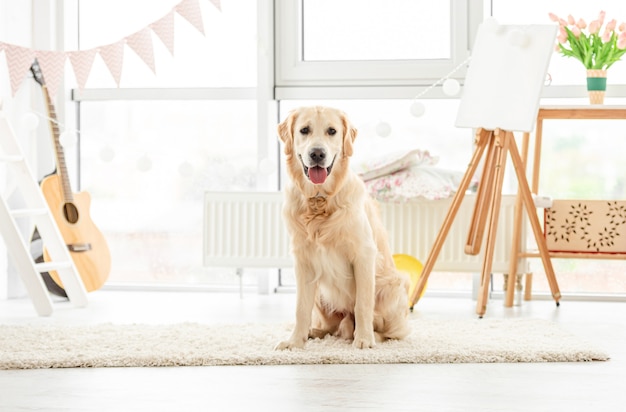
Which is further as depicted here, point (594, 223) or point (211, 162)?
point (211, 162)

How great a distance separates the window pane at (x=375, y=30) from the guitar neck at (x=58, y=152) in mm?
1296

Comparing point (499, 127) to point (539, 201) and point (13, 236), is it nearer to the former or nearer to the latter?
point (539, 201)

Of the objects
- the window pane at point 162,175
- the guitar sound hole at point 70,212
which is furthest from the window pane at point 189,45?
the guitar sound hole at point 70,212

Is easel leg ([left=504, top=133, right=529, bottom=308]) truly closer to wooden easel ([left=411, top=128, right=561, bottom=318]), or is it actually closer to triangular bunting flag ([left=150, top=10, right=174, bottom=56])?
wooden easel ([left=411, top=128, right=561, bottom=318])

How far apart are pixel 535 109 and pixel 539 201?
0.58m

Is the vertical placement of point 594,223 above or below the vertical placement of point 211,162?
below

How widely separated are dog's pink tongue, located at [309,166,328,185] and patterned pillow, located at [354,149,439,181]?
1.41 meters

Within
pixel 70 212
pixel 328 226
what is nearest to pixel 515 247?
pixel 328 226

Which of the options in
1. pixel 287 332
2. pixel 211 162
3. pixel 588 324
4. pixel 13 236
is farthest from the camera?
pixel 211 162

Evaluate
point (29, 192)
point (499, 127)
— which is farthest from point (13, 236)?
point (499, 127)

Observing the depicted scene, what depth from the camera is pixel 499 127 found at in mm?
3795

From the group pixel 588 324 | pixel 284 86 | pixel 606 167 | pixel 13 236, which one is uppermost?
pixel 284 86

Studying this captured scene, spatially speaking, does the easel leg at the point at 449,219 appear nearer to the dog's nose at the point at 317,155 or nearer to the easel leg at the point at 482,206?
the easel leg at the point at 482,206

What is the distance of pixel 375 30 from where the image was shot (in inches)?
183
